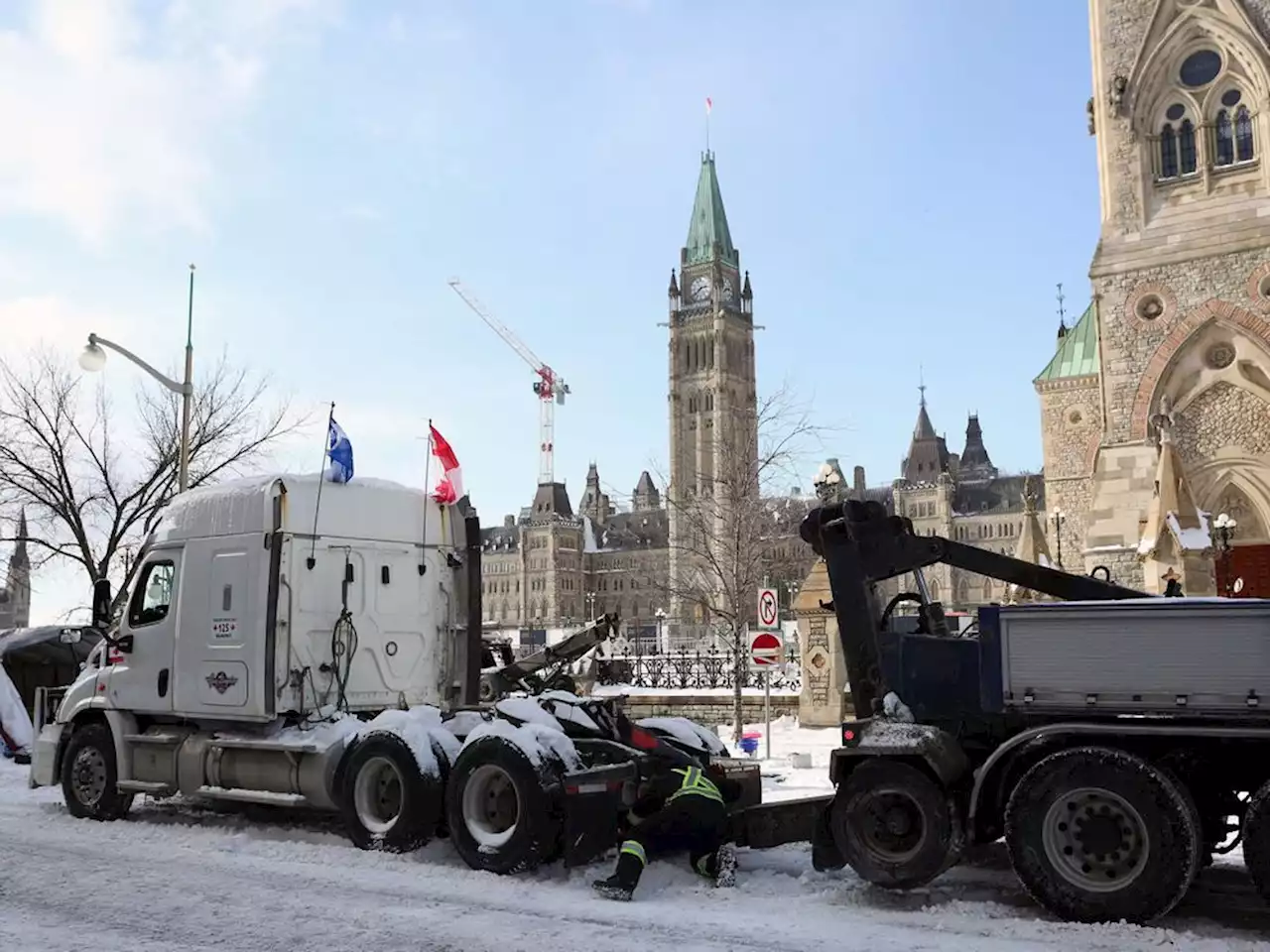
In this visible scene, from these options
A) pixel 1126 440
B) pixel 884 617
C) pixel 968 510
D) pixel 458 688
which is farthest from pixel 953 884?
pixel 968 510

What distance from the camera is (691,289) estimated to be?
169250 millimetres

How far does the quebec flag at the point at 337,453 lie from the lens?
35.5ft

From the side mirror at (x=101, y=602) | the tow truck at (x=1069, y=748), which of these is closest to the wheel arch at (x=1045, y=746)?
the tow truck at (x=1069, y=748)

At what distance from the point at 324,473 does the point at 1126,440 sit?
20187mm

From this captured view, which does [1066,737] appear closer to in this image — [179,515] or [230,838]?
[230,838]

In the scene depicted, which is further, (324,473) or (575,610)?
(575,610)

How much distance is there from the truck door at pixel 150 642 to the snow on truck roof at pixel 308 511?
13.7 inches

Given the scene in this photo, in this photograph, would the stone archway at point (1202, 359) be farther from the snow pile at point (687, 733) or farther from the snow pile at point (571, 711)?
the snow pile at point (571, 711)

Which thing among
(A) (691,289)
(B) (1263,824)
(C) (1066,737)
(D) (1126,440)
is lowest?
(B) (1263,824)

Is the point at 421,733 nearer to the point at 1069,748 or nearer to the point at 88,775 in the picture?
the point at 88,775

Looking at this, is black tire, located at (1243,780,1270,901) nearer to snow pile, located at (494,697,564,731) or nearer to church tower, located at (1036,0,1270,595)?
snow pile, located at (494,697,564,731)

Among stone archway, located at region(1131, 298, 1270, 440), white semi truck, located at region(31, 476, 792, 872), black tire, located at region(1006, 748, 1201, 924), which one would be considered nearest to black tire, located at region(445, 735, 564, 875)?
white semi truck, located at region(31, 476, 792, 872)

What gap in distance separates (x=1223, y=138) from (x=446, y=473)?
21.8 metres

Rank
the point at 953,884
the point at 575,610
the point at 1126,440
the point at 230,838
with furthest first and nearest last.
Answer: the point at 575,610
the point at 1126,440
the point at 230,838
the point at 953,884
